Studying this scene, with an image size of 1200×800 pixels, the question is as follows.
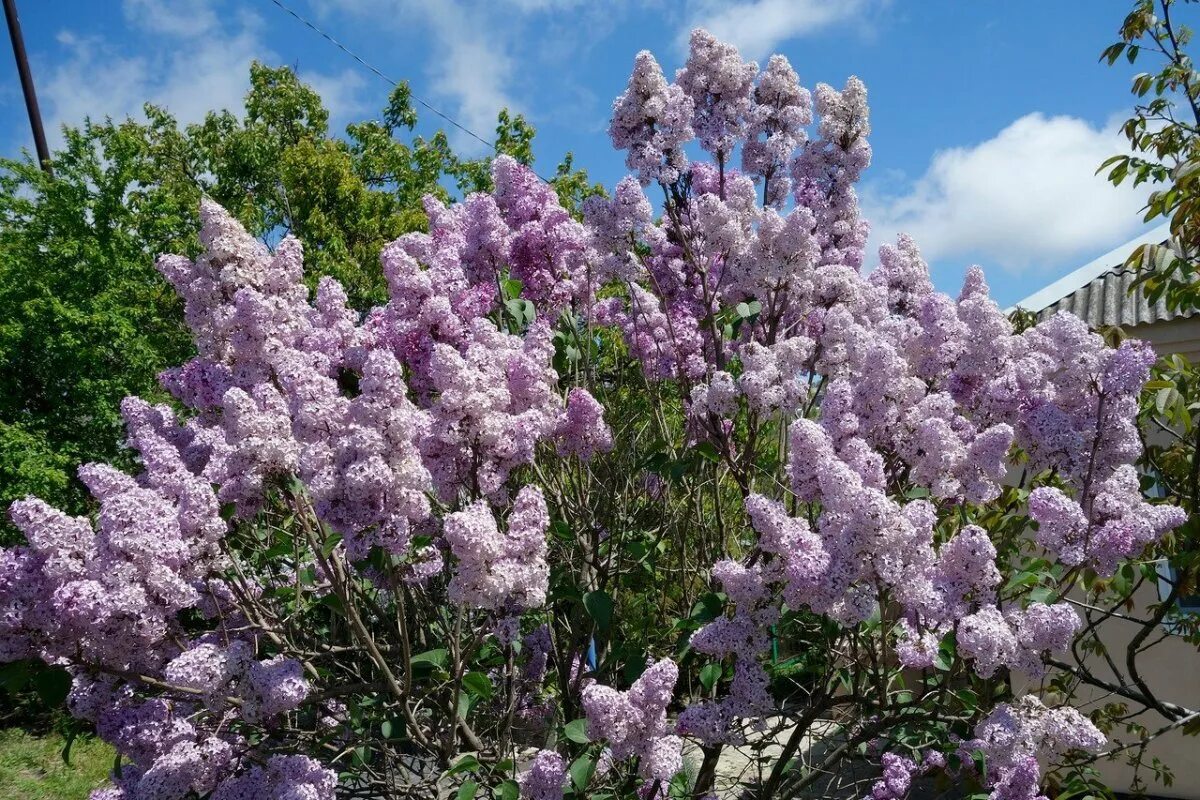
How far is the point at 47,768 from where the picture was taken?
8164 millimetres

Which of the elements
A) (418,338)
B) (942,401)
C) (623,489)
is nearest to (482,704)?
(623,489)

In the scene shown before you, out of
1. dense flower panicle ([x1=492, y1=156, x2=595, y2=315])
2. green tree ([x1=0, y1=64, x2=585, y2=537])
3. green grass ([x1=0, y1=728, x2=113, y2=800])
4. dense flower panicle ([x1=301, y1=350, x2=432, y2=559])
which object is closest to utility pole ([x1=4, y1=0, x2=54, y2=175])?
green tree ([x1=0, y1=64, x2=585, y2=537])

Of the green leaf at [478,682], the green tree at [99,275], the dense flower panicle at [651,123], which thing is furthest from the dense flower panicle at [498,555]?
the green tree at [99,275]

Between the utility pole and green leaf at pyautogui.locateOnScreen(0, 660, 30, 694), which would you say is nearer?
green leaf at pyautogui.locateOnScreen(0, 660, 30, 694)

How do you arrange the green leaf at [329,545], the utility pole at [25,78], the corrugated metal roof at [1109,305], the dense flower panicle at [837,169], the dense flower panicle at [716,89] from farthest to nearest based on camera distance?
the utility pole at [25,78] → the corrugated metal roof at [1109,305] → the dense flower panicle at [837,169] → the dense flower panicle at [716,89] → the green leaf at [329,545]

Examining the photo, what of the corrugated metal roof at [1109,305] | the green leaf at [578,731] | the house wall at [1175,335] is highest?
the corrugated metal roof at [1109,305]

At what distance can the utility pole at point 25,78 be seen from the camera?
12.6 m

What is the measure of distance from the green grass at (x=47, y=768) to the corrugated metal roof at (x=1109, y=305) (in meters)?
8.98

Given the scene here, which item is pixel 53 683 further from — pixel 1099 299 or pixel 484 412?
pixel 1099 299

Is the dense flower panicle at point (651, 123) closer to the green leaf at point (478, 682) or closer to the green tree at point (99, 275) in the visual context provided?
the green leaf at point (478, 682)

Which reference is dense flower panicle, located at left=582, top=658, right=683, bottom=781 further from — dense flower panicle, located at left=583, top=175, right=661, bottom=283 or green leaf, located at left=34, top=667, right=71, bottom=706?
dense flower panicle, located at left=583, top=175, right=661, bottom=283

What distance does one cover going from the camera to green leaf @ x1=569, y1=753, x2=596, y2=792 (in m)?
2.30

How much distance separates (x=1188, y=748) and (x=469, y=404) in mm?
6399

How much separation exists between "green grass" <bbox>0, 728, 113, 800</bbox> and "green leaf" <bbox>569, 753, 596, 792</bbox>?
6568mm
